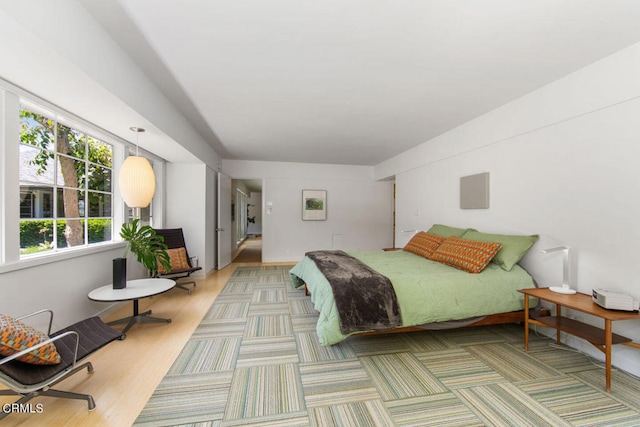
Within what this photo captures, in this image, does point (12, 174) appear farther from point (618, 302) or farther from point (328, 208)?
point (328, 208)

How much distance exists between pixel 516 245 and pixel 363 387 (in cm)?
217

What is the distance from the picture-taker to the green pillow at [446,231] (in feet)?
11.7

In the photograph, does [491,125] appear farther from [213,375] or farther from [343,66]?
[213,375]

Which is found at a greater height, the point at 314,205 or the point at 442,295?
the point at 314,205

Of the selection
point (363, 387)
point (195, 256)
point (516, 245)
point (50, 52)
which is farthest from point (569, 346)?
point (195, 256)

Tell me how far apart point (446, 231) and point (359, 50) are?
282 cm

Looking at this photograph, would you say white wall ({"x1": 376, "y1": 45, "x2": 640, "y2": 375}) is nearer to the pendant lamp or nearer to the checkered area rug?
the checkered area rug

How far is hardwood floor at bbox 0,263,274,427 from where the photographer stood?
153 cm

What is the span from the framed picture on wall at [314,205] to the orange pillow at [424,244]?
2.94m

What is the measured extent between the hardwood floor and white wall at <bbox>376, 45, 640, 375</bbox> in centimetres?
363

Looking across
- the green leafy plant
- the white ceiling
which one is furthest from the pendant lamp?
the white ceiling

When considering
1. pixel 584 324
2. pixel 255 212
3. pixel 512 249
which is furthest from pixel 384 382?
pixel 255 212

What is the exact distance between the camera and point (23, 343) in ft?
4.45

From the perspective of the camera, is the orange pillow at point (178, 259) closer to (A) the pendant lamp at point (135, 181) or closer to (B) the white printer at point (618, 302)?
(A) the pendant lamp at point (135, 181)
